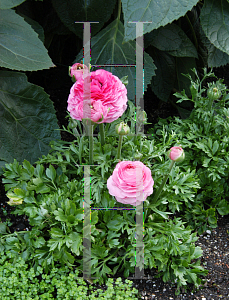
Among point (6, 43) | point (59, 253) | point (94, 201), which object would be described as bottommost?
point (59, 253)

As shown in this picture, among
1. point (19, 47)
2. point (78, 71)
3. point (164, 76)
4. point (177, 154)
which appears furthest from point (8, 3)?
point (164, 76)

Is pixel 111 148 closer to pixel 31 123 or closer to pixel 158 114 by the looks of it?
pixel 31 123

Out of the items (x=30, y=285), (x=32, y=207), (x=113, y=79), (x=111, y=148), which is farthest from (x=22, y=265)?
(x=113, y=79)

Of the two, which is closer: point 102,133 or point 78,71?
point 78,71

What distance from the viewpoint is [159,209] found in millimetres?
1155

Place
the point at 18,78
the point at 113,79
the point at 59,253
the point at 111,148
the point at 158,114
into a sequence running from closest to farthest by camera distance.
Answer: the point at 113,79
the point at 59,253
the point at 111,148
the point at 18,78
the point at 158,114

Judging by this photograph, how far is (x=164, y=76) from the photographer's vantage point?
1662 millimetres

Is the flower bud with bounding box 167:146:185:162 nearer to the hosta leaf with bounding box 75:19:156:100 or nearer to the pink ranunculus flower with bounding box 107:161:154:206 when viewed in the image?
the pink ranunculus flower with bounding box 107:161:154:206

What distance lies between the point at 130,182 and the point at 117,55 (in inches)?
26.6

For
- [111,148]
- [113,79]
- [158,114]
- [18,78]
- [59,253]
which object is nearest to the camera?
[113,79]

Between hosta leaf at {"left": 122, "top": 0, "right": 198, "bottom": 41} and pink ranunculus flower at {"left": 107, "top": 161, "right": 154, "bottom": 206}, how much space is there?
376 millimetres

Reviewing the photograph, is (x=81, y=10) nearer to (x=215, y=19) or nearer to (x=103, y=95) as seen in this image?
(x=215, y=19)

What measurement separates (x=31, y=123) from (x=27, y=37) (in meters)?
0.34

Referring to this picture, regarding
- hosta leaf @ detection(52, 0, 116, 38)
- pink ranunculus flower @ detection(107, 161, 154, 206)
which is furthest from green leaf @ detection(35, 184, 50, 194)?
hosta leaf @ detection(52, 0, 116, 38)
